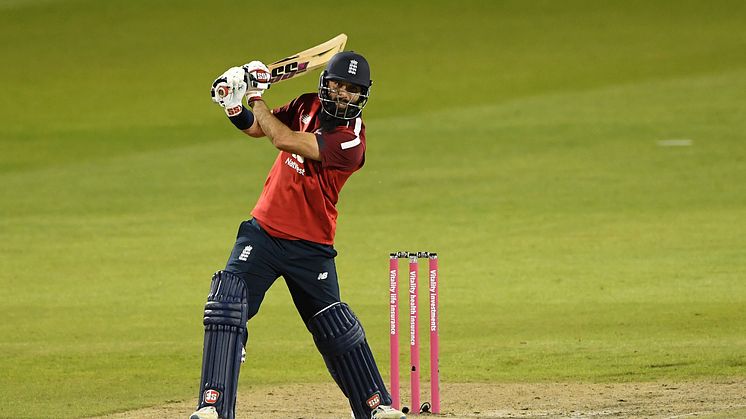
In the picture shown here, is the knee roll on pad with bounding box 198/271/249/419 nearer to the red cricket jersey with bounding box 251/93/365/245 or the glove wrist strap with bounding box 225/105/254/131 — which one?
the red cricket jersey with bounding box 251/93/365/245

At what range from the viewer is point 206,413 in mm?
6262

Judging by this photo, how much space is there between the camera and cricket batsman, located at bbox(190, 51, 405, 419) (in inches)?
253

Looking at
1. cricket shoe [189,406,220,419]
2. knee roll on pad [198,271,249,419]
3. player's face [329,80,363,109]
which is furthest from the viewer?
player's face [329,80,363,109]

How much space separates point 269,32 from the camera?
35125mm

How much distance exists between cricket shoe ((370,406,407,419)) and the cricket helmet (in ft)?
4.69

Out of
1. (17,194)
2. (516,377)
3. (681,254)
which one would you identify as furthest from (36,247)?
(516,377)

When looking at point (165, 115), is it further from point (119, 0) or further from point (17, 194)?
point (119, 0)

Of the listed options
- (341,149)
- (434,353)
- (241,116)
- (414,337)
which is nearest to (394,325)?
(414,337)

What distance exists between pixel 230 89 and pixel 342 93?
558mm

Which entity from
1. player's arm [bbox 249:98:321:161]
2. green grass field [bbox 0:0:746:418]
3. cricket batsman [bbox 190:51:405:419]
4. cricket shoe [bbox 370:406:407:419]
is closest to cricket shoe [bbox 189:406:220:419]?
cricket batsman [bbox 190:51:405:419]

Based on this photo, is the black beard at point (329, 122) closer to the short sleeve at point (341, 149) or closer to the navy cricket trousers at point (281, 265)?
the short sleeve at point (341, 149)

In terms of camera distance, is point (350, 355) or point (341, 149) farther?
point (350, 355)

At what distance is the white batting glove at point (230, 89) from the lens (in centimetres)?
641

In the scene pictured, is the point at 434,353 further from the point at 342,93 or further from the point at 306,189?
the point at 342,93
